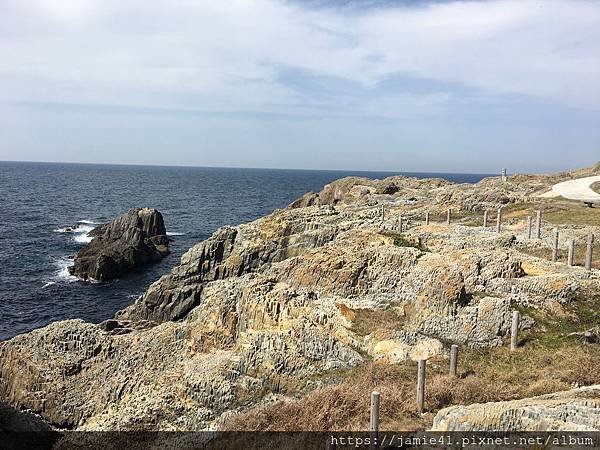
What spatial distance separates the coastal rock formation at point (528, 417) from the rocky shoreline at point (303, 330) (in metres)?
0.28

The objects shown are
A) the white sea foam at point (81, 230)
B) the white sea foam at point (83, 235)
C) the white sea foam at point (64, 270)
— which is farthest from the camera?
the white sea foam at point (81, 230)

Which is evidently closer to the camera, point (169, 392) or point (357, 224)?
point (169, 392)

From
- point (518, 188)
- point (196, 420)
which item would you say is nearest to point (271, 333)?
point (196, 420)

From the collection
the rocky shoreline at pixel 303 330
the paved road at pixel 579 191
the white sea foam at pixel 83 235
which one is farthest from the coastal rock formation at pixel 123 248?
the paved road at pixel 579 191

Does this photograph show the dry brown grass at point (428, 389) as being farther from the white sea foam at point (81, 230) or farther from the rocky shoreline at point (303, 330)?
the white sea foam at point (81, 230)

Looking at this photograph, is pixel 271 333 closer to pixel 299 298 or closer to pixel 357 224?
pixel 299 298

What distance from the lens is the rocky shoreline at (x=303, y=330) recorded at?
1952cm

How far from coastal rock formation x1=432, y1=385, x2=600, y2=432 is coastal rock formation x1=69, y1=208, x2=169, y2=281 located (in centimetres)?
5549

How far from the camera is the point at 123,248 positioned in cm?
6688

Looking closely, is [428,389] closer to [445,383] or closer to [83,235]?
[445,383]

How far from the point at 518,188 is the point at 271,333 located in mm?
37681

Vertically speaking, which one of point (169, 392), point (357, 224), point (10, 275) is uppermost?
point (357, 224)

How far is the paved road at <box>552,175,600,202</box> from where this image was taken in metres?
39.5

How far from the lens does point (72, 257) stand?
69.9 metres
